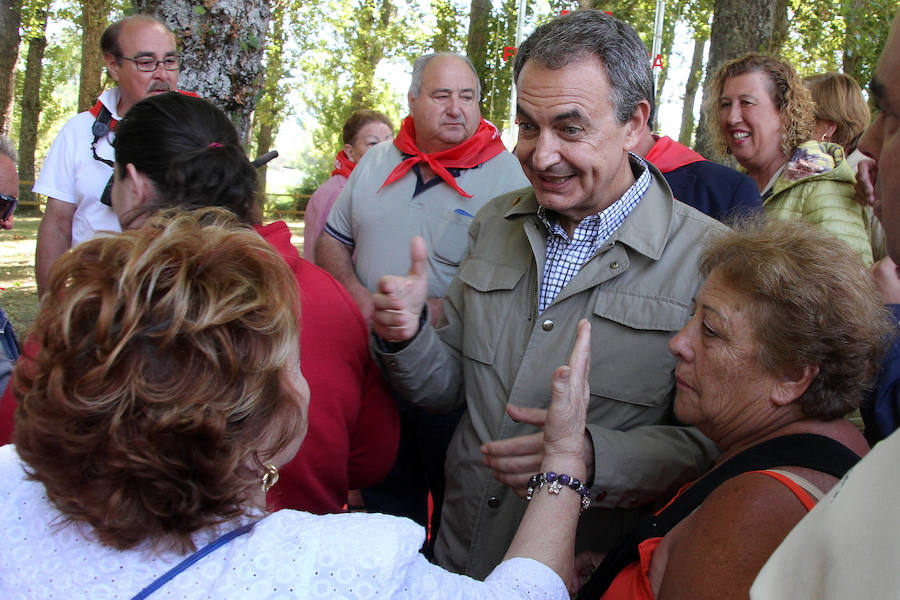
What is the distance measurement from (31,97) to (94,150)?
57.2ft

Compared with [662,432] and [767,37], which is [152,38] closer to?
[662,432]

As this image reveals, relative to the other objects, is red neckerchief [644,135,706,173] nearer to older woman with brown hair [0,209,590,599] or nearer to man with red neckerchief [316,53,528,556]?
man with red neckerchief [316,53,528,556]

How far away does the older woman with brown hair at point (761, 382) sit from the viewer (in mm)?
1389

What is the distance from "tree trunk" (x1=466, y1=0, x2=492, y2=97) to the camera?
36.5 feet

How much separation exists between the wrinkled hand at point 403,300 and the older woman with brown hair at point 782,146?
6.35 ft

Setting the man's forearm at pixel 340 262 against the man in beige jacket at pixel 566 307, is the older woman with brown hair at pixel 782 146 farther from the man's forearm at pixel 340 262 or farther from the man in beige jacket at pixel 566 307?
the man's forearm at pixel 340 262

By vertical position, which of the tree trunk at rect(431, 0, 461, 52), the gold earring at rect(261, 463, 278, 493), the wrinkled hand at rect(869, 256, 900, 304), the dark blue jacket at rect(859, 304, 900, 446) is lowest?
the gold earring at rect(261, 463, 278, 493)

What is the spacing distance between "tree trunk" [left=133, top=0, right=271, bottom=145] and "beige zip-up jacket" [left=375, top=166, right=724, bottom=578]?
186cm

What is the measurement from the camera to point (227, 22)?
3.24 m

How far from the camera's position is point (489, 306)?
217 cm

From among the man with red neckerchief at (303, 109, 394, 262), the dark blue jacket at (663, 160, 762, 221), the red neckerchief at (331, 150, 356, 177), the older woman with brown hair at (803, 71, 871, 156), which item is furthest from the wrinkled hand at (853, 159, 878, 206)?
the red neckerchief at (331, 150, 356, 177)

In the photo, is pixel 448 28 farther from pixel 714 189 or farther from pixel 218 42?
pixel 714 189

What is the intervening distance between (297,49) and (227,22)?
69.6 ft

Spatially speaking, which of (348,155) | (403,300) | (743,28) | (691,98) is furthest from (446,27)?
(403,300)
